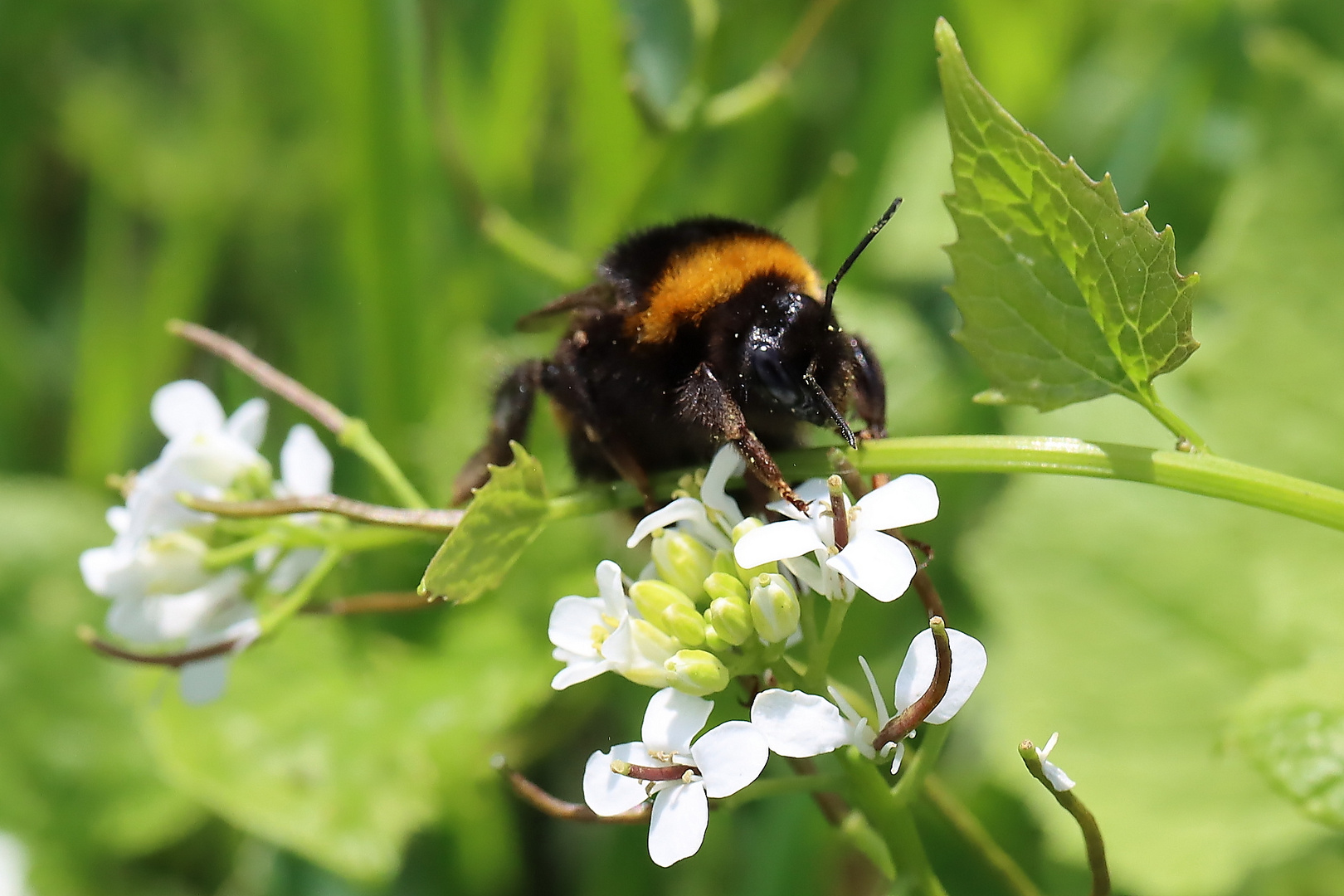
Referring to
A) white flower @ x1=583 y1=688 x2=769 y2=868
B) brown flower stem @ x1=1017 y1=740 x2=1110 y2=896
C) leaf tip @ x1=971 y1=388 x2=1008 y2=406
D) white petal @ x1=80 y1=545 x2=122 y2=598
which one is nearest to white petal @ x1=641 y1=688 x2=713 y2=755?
white flower @ x1=583 y1=688 x2=769 y2=868

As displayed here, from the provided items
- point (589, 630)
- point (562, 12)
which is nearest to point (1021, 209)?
point (589, 630)

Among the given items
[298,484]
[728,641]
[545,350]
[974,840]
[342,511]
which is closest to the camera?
[728,641]

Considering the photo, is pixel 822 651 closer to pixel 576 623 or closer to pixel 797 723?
pixel 797 723

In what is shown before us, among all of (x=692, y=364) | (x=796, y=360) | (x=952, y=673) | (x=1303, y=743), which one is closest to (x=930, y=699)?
(x=952, y=673)

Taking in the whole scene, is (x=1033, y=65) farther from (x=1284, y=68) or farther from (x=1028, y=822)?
(x=1028, y=822)

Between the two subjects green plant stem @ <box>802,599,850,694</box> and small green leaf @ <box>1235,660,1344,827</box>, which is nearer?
green plant stem @ <box>802,599,850,694</box>

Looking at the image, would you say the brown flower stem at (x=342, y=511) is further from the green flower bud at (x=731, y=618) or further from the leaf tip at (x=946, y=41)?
the leaf tip at (x=946, y=41)

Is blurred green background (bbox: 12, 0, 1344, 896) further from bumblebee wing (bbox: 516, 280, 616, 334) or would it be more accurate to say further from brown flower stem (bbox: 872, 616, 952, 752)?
brown flower stem (bbox: 872, 616, 952, 752)

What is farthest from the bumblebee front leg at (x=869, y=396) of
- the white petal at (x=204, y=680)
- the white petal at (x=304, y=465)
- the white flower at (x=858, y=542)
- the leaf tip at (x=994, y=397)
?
the white petal at (x=204, y=680)
